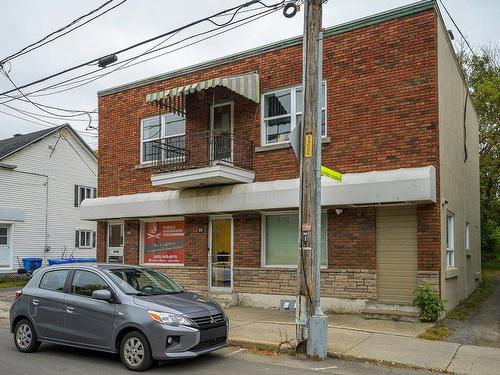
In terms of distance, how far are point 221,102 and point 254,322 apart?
20.9ft

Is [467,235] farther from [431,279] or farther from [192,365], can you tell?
[192,365]

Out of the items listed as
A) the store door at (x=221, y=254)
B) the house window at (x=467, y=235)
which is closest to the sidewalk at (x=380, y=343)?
the store door at (x=221, y=254)

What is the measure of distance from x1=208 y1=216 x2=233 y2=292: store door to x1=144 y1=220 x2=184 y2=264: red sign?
3.79 ft

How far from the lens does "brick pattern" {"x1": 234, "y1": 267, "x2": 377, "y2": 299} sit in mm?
11992

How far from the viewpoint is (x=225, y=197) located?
547 inches

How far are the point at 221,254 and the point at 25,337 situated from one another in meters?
6.57

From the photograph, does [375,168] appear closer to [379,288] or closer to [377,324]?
[379,288]

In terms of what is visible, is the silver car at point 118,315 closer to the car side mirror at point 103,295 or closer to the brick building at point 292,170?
the car side mirror at point 103,295

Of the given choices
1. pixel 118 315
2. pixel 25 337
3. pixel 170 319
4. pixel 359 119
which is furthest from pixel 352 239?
pixel 25 337

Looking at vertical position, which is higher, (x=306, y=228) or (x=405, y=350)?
(x=306, y=228)

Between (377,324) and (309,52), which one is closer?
(309,52)

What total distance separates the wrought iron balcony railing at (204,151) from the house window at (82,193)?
1614 centimetres

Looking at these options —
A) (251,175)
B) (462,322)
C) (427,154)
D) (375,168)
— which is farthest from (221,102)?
(462,322)

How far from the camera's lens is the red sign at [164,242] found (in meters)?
15.7
